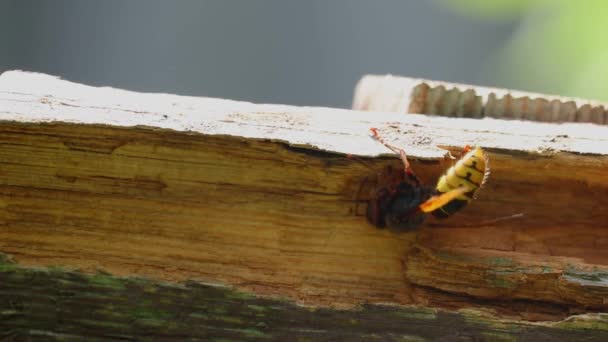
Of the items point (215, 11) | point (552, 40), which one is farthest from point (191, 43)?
point (552, 40)

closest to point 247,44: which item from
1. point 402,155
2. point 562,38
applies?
point 562,38

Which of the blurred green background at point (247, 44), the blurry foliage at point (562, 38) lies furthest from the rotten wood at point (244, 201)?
the blurred green background at point (247, 44)

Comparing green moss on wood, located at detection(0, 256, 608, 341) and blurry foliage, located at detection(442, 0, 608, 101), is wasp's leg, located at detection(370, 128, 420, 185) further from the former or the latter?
blurry foliage, located at detection(442, 0, 608, 101)

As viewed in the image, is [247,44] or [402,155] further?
[247,44]

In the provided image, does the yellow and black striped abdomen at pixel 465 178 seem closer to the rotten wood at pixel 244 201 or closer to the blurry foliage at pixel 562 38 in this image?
the rotten wood at pixel 244 201

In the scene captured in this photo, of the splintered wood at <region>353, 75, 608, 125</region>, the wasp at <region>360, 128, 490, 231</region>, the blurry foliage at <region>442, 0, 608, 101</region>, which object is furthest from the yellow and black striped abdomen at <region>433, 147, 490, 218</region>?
the blurry foliage at <region>442, 0, 608, 101</region>

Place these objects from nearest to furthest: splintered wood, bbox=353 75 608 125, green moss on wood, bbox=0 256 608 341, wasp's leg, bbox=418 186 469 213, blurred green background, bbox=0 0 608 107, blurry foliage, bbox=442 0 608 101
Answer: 1. green moss on wood, bbox=0 256 608 341
2. wasp's leg, bbox=418 186 469 213
3. splintered wood, bbox=353 75 608 125
4. blurry foliage, bbox=442 0 608 101
5. blurred green background, bbox=0 0 608 107

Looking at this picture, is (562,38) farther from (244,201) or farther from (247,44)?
(247,44)
